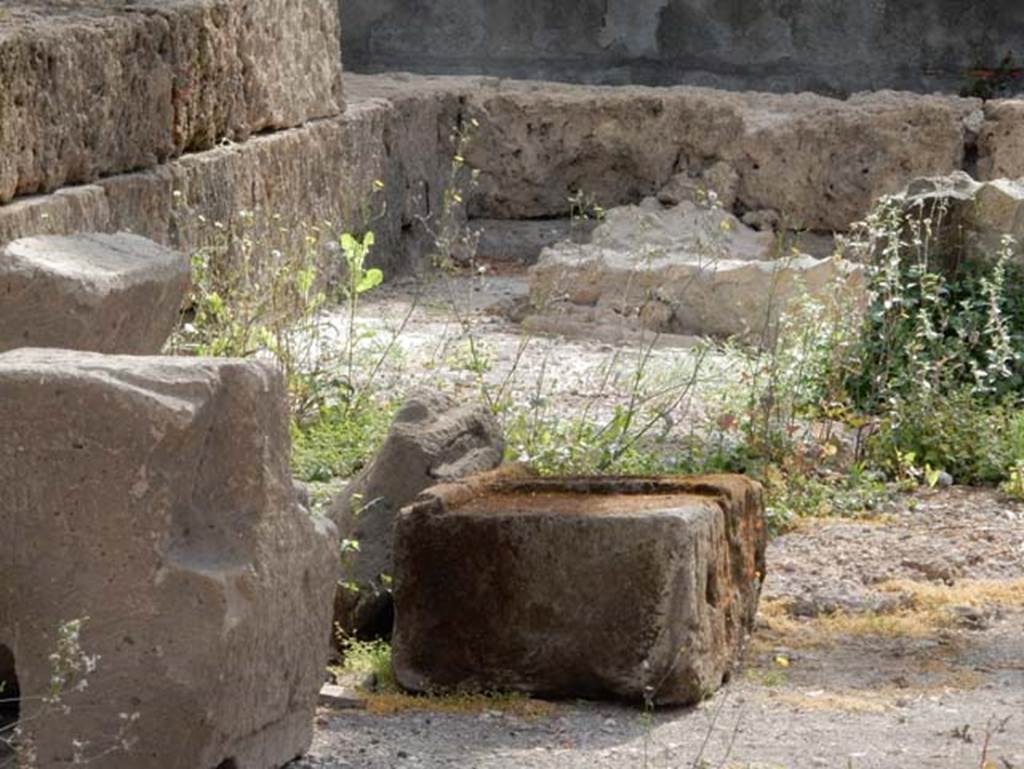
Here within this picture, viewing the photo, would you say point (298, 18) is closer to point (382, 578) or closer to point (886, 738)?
point (382, 578)

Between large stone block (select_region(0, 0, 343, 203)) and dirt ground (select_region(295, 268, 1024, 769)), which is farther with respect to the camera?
large stone block (select_region(0, 0, 343, 203))

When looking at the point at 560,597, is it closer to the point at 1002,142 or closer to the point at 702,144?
the point at 1002,142

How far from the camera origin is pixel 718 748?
14.5 ft

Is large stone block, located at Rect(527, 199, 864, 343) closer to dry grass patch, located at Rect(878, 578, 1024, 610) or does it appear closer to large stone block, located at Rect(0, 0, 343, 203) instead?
large stone block, located at Rect(0, 0, 343, 203)

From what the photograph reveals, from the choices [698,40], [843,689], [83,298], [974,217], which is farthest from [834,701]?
[698,40]

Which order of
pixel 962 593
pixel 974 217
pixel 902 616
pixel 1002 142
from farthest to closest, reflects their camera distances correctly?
pixel 1002 142
pixel 974 217
pixel 962 593
pixel 902 616

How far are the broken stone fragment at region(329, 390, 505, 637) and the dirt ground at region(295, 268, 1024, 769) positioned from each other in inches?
27.7

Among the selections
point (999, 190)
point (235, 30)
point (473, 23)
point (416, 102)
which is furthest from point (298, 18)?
point (473, 23)

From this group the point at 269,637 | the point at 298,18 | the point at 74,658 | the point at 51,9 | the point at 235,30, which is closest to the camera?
the point at 74,658

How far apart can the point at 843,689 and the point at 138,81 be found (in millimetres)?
3889

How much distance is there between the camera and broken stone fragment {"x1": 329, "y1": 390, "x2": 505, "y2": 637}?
217 inches

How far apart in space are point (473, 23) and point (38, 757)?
11302 millimetres

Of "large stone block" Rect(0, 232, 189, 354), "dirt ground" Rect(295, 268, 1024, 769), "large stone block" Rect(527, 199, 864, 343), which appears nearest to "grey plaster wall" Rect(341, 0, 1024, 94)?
"large stone block" Rect(527, 199, 864, 343)

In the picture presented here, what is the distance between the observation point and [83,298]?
4.89 meters
